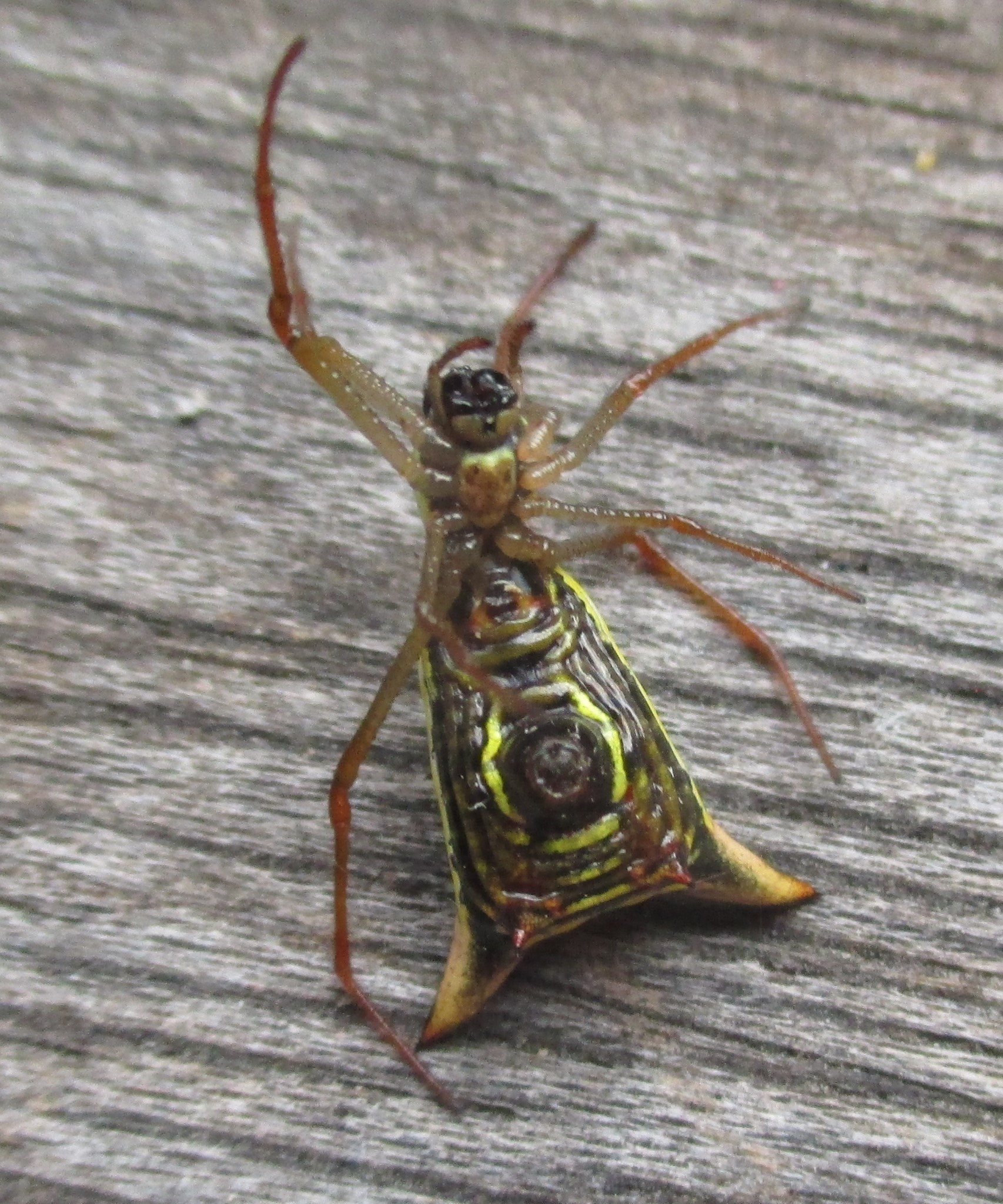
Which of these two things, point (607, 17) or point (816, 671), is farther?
point (607, 17)

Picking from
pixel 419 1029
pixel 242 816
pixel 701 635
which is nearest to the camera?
pixel 419 1029

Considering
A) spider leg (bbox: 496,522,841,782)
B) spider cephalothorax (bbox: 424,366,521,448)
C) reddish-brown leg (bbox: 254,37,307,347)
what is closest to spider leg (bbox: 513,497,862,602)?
spider leg (bbox: 496,522,841,782)

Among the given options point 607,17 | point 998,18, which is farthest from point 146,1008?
point 998,18

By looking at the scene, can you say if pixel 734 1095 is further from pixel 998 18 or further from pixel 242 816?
pixel 998 18

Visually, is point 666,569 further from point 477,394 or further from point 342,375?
point 342,375

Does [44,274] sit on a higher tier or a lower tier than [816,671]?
higher

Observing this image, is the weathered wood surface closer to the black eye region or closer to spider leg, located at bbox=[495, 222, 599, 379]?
spider leg, located at bbox=[495, 222, 599, 379]

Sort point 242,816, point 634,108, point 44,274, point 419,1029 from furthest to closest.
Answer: point 634,108
point 44,274
point 242,816
point 419,1029

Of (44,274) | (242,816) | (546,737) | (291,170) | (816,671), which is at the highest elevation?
Result: (291,170)
